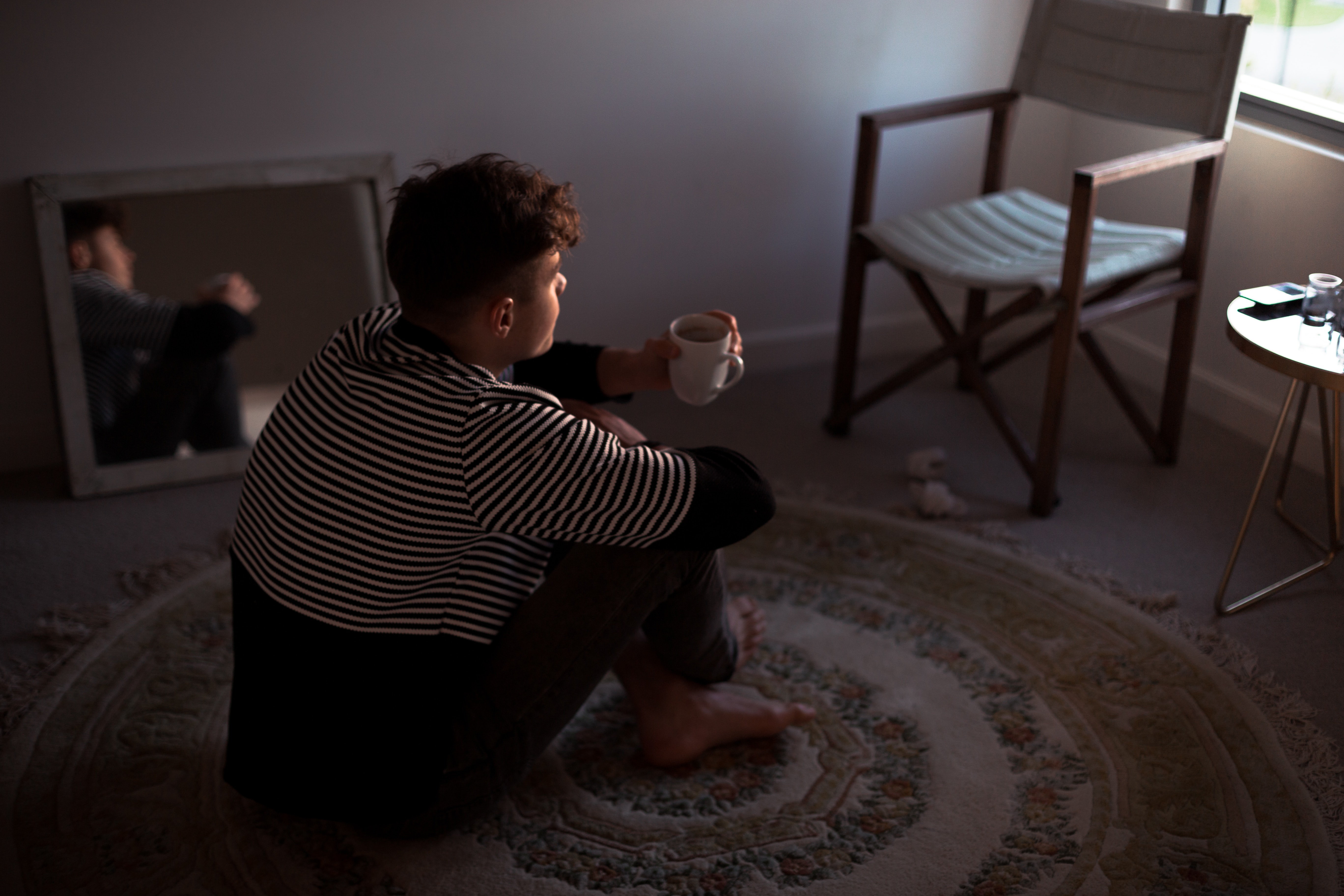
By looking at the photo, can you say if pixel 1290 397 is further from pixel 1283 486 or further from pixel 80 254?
pixel 80 254

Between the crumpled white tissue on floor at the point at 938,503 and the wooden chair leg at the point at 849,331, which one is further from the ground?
the wooden chair leg at the point at 849,331

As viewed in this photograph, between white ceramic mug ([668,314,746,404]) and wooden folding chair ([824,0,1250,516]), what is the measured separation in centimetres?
89

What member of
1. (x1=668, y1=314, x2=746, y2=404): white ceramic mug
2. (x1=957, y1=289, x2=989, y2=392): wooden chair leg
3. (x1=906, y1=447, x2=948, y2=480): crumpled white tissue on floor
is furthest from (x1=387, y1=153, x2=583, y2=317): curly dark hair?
(x1=957, y1=289, x2=989, y2=392): wooden chair leg

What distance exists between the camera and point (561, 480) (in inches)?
50.0

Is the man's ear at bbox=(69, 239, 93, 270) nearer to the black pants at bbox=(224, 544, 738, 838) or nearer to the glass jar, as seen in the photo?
the black pants at bbox=(224, 544, 738, 838)

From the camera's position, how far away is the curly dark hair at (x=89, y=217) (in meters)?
2.39

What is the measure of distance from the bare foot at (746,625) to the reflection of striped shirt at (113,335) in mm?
1393

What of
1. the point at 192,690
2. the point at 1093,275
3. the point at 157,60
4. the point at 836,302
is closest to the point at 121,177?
the point at 157,60

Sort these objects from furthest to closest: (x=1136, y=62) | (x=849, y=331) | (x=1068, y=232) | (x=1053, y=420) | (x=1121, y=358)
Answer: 1. (x=1121, y=358)
2. (x=849, y=331)
3. (x=1136, y=62)
4. (x=1053, y=420)
5. (x=1068, y=232)

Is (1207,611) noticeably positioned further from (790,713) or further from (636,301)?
(636,301)

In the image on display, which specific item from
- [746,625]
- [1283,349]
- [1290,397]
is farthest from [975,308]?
[746,625]

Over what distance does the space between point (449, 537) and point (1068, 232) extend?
1.40 meters

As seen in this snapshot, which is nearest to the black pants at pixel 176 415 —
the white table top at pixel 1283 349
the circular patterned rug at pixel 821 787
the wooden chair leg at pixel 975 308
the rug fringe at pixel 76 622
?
the rug fringe at pixel 76 622

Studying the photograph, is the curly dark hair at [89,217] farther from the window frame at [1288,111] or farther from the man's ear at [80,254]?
the window frame at [1288,111]
